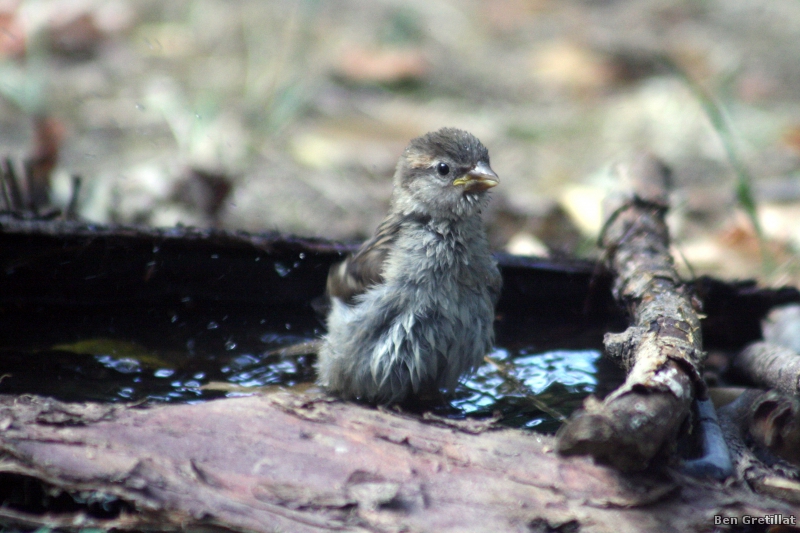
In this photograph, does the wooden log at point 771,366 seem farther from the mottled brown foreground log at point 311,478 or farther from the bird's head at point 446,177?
the bird's head at point 446,177

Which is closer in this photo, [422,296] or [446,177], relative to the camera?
[422,296]

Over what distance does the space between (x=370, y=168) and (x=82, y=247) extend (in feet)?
10.3

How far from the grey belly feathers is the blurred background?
1063 millimetres

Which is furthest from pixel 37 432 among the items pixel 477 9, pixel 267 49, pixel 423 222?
pixel 477 9

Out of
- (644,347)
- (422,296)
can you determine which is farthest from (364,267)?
(644,347)

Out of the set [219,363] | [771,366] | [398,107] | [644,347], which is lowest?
[219,363]

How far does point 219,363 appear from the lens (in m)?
3.57

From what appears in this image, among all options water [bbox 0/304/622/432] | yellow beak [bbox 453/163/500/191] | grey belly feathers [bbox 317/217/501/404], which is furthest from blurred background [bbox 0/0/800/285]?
grey belly feathers [bbox 317/217/501/404]

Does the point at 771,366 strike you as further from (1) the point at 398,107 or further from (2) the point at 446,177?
(1) the point at 398,107

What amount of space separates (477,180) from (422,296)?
594 mm

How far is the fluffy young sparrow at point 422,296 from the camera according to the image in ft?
10.6

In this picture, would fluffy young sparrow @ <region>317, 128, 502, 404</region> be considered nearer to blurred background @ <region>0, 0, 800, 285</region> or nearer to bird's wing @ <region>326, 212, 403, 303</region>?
bird's wing @ <region>326, 212, 403, 303</region>

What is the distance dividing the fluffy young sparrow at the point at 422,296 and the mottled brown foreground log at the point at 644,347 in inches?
24.3

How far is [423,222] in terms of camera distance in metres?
3.44
